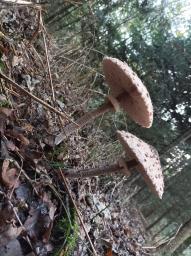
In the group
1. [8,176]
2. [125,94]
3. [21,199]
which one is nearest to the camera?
[8,176]

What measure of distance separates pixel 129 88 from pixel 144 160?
2.27ft

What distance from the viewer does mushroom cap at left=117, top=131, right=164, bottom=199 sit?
9.60 feet

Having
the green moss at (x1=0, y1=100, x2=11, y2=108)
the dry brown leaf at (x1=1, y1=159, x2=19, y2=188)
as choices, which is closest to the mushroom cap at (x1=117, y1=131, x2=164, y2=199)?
the dry brown leaf at (x1=1, y1=159, x2=19, y2=188)

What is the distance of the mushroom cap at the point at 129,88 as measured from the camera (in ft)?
10.1

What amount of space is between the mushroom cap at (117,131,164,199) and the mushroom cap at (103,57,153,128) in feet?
1.13

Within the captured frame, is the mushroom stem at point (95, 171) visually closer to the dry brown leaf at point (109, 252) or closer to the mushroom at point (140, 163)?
the mushroom at point (140, 163)

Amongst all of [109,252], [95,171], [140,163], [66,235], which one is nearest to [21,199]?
[66,235]

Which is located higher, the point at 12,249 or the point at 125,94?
the point at 125,94

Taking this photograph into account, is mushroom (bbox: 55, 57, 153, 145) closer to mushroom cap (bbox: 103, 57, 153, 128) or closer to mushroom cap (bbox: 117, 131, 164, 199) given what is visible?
mushroom cap (bbox: 103, 57, 153, 128)

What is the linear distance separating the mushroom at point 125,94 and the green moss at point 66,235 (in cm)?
89

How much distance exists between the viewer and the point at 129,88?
3.18m

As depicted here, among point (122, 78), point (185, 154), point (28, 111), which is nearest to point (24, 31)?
point (28, 111)

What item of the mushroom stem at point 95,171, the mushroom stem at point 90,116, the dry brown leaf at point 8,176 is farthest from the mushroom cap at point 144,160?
the dry brown leaf at point 8,176

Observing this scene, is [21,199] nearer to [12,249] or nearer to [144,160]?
[12,249]
